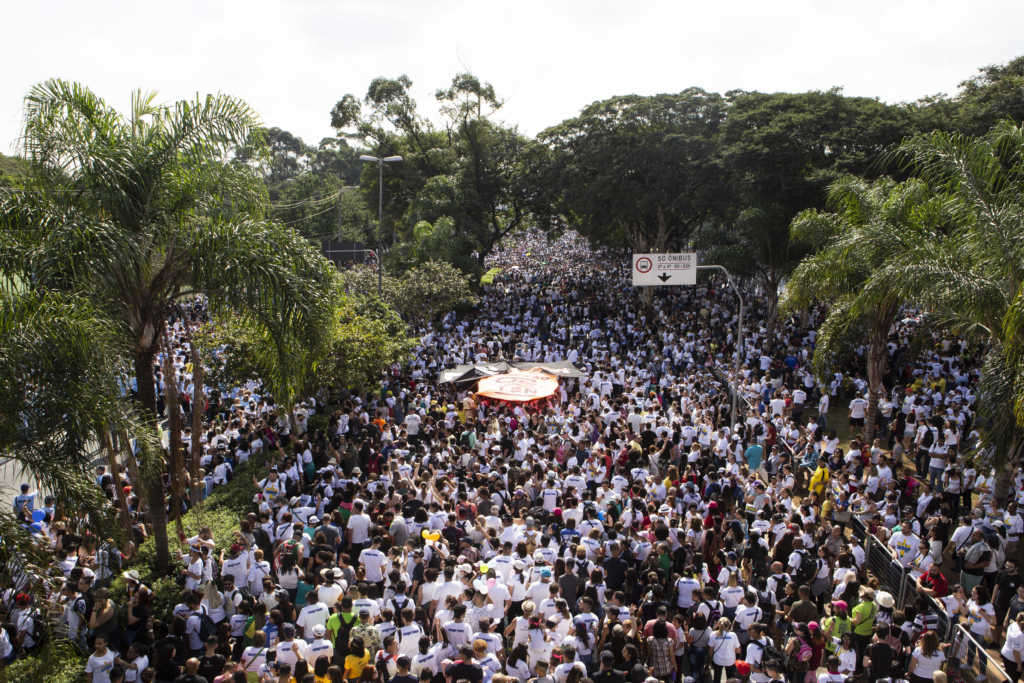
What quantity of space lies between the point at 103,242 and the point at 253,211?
2344 mm

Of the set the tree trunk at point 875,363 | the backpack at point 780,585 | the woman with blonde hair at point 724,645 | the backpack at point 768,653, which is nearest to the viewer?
the backpack at point 768,653

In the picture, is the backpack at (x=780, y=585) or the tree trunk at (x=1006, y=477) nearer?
the backpack at (x=780, y=585)

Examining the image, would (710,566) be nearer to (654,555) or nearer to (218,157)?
(654,555)

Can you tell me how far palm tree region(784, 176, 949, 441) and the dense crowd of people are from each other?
5.65 feet

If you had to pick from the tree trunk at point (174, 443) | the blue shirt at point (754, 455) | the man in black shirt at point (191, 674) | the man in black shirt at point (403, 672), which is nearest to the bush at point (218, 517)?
the tree trunk at point (174, 443)

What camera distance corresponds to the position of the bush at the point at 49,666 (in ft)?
18.7

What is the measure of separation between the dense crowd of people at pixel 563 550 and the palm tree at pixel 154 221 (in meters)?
1.83

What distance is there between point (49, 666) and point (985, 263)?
1213 cm

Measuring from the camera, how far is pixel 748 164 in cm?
2684

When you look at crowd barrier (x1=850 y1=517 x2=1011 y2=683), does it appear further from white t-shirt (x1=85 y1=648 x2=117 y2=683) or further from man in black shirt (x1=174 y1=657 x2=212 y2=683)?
white t-shirt (x1=85 y1=648 x2=117 y2=683)

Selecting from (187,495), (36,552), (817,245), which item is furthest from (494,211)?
(36,552)

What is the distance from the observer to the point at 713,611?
7.82 meters

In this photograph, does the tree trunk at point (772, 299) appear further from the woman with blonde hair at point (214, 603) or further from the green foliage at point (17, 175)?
the green foliage at point (17, 175)

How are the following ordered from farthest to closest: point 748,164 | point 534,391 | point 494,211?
point 494,211, point 748,164, point 534,391
